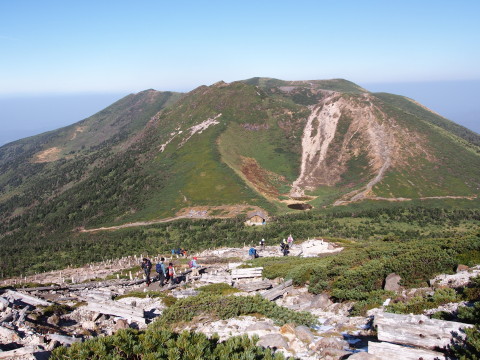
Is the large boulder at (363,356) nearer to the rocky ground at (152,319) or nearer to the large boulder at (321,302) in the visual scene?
the rocky ground at (152,319)

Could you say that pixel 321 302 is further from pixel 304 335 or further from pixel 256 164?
pixel 256 164

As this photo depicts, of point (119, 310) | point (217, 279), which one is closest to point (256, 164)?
point (217, 279)

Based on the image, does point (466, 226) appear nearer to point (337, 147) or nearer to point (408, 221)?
point (408, 221)

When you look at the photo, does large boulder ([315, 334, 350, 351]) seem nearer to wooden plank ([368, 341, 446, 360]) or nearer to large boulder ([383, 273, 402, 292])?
wooden plank ([368, 341, 446, 360])

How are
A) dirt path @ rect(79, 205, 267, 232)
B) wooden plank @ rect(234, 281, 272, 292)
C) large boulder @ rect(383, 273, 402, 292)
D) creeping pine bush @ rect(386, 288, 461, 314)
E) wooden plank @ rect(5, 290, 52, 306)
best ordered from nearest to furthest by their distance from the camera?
creeping pine bush @ rect(386, 288, 461, 314) → large boulder @ rect(383, 273, 402, 292) → wooden plank @ rect(5, 290, 52, 306) → wooden plank @ rect(234, 281, 272, 292) → dirt path @ rect(79, 205, 267, 232)

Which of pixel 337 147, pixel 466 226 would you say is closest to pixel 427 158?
pixel 337 147

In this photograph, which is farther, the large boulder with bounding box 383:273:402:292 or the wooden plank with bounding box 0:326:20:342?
the large boulder with bounding box 383:273:402:292

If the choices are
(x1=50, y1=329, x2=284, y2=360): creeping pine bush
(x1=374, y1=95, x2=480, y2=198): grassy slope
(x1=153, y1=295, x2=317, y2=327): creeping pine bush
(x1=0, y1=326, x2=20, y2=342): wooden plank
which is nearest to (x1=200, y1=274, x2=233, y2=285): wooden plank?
(x1=153, y1=295, x2=317, y2=327): creeping pine bush
